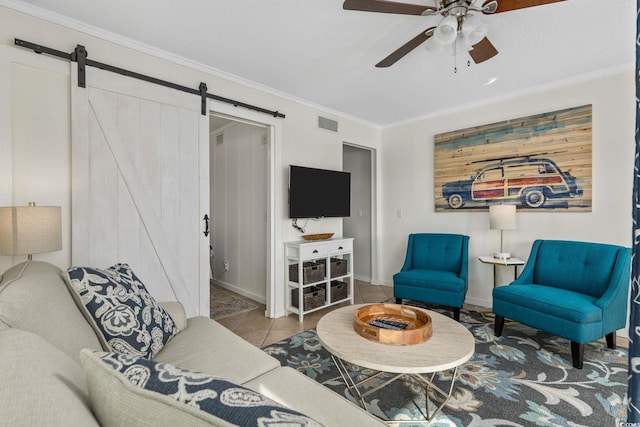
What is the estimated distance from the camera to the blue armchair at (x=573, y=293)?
7.15ft

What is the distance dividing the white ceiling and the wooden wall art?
1.44 feet

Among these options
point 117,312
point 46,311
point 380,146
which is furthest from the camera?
point 380,146

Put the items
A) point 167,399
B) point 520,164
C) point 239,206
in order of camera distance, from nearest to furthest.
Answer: point 167,399 < point 520,164 < point 239,206

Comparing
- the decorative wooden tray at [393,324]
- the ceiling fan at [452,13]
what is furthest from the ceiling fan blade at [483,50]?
the decorative wooden tray at [393,324]

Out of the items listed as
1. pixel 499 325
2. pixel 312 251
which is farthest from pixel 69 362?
pixel 499 325

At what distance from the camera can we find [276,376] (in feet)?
4.23

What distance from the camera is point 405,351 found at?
1.52m

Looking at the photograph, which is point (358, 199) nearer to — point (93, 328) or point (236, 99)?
point (236, 99)

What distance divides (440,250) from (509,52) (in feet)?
6.79

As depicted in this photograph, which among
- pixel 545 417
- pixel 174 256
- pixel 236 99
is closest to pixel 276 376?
pixel 545 417

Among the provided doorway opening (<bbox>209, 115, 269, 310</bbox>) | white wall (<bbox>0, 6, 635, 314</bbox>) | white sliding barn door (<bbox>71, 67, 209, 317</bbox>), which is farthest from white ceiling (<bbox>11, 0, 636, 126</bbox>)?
doorway opening (<bbox>209, 115, 269, 310</bbox>)

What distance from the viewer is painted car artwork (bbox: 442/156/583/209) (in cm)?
308

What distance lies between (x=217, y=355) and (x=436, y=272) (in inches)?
103

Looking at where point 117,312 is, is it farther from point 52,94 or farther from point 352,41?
point 352,41
